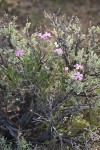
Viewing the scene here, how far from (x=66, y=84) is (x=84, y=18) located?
7.51ft

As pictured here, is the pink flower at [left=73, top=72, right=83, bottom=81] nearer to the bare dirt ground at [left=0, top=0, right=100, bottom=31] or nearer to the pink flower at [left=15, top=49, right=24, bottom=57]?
the pink flower at [left=15, top=49, right=24, bottom=57]

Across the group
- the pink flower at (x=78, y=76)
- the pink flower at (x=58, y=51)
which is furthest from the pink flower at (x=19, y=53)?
the pink flower at (x=78, y=76)

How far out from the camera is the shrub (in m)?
2.21

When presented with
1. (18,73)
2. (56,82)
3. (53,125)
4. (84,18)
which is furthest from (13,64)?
(84,18)

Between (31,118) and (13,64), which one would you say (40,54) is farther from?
(31,118)

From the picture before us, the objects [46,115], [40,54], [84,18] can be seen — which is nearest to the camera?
[46,115]

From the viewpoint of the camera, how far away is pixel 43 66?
225 cm

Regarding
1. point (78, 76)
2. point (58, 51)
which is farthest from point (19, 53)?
point (78, 76)

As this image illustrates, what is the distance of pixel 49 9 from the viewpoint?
4531 mm

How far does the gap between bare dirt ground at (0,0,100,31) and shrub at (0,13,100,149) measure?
187 centimetres

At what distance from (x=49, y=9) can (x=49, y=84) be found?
94.4 inches

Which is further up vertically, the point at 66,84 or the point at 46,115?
the point at 66,84

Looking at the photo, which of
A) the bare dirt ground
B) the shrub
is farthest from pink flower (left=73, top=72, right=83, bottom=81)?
A: the bare dirt ground

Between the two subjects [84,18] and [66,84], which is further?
[84,18]
